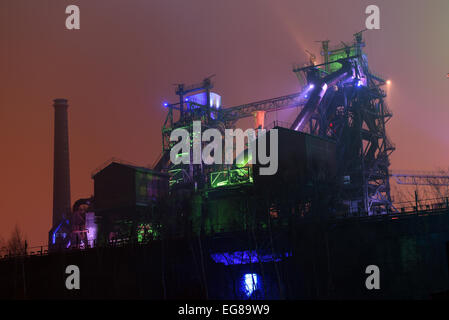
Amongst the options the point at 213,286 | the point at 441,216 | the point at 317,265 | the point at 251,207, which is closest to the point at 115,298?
the point at 213,286

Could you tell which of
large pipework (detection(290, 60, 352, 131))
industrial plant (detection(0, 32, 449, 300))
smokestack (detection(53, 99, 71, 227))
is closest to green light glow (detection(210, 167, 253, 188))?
industrial plant (detection(0, 32, 449, 300))

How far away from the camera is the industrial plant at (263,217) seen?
3738 centimetres

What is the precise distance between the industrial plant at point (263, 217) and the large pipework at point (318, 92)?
0.12 meters

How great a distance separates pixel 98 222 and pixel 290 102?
88.5 ft

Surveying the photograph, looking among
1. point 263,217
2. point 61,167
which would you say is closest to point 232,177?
point 263,217

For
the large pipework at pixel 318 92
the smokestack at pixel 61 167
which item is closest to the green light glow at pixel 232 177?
the large pipework at pixel 318 92

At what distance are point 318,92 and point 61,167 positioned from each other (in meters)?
33.9

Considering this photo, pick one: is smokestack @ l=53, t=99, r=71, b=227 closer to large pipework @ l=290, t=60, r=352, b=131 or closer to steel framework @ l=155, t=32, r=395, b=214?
steel framework @ l=155, t=32, r=395, b=214

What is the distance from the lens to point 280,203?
156 feet

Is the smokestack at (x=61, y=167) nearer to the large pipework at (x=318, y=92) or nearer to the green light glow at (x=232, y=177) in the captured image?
the green light glow at (x=232, y=177)

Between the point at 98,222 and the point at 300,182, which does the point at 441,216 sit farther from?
the point at 98,222

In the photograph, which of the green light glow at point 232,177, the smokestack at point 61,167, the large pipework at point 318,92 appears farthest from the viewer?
the smokestack at point 61,167

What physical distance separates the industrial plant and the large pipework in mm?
124

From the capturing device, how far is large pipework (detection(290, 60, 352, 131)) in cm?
5956
